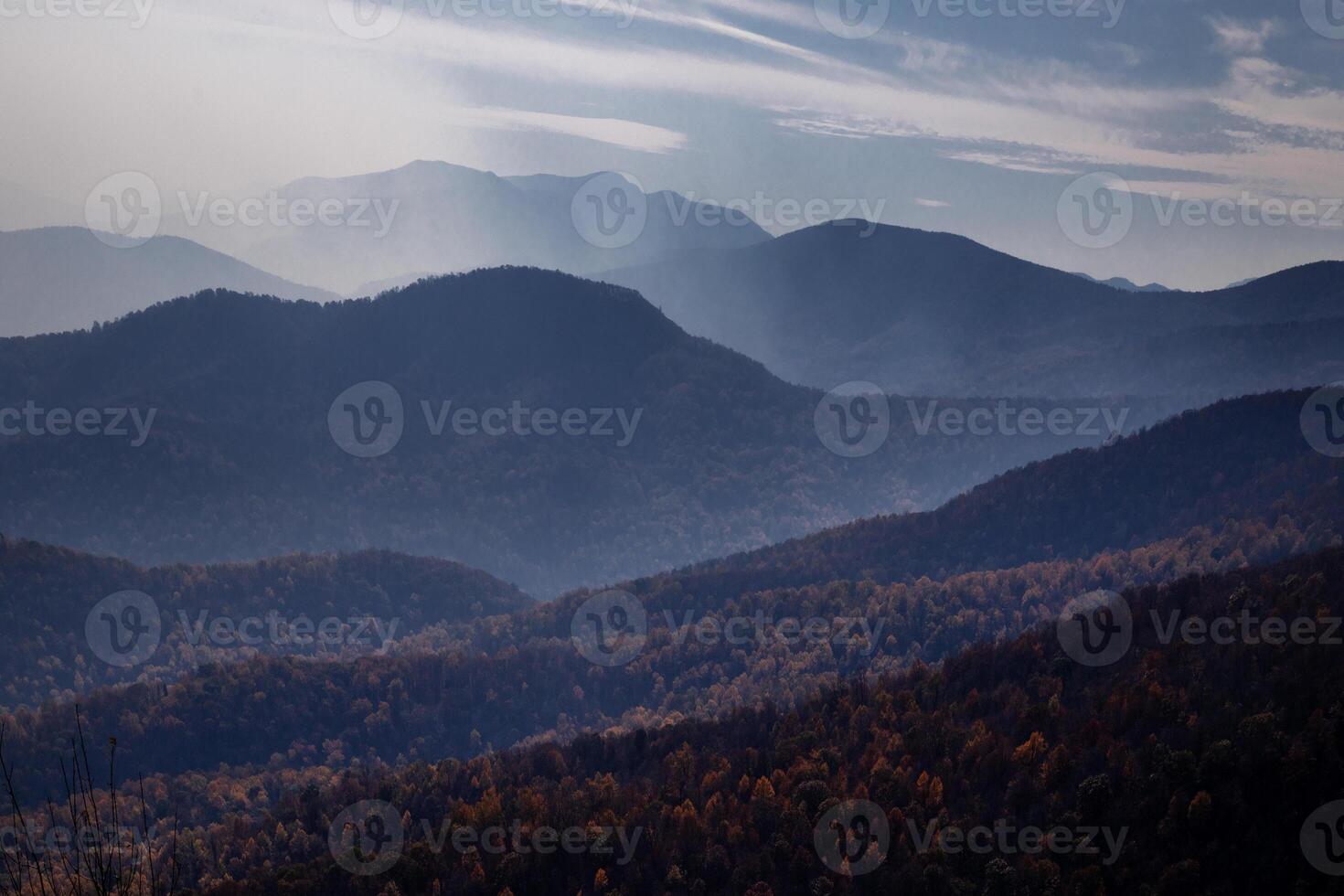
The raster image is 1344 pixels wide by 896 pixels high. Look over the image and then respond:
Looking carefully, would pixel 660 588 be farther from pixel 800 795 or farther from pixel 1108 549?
pixel 800 795

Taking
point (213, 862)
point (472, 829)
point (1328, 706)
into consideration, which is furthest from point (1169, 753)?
point (213, 862)

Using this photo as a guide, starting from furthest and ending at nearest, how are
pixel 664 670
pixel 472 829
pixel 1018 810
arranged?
pixel 664 670
pixel 472 829
pixel 1018 810

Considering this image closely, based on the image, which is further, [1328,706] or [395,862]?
[395,862]

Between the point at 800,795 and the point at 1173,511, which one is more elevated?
the point at 1173,511

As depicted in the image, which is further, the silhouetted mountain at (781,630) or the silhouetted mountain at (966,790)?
the silhouetted mountain at (781,630)

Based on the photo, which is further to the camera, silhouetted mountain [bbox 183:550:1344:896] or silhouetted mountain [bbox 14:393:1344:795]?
silhouetted mountain [bbox 14:393:1344:795]

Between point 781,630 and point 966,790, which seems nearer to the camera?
point 966,790

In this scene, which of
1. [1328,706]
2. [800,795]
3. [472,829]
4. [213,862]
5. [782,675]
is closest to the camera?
[1328,706]

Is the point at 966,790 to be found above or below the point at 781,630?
above

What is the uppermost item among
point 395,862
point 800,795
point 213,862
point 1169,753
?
point 1169,753
